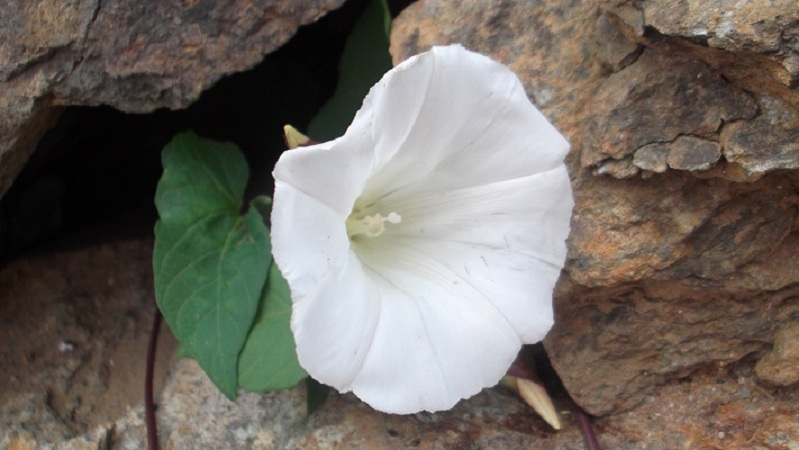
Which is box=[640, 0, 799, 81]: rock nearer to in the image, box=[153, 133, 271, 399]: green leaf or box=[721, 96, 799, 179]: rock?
box=[721, 96, 799, 179]: rock

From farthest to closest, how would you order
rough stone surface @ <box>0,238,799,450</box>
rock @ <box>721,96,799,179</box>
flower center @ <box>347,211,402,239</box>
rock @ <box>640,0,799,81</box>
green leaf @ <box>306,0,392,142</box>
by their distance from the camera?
green leaf @ <box>306,0,392,142</box> → rough stone surface @ <box>0,238,799,450</box> → flower center @ <box>347,211,402,239</box> → rock @ <box>721,96,799,179</box> → rock @ <box>640,0,799,81</box>

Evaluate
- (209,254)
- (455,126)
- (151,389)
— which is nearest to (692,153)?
(455,126)

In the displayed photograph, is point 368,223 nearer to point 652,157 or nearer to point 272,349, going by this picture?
point 272,349

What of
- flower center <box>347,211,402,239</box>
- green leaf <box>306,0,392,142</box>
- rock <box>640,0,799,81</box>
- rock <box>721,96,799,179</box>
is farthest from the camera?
green leaf <box>306,0,392,142</box>

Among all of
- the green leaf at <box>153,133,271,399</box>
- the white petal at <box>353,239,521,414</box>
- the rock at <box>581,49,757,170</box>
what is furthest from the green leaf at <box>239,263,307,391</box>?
the rock at <box>581,49,757,170</box>

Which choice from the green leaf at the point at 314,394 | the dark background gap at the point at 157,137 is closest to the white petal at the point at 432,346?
the green leaf at the point at 314,394

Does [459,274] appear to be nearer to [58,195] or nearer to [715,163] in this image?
[715,163]

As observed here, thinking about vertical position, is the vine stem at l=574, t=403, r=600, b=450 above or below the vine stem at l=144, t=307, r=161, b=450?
below
